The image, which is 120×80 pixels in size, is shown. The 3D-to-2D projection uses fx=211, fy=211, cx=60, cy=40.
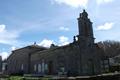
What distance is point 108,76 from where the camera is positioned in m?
12.7

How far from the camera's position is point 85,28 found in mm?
39031

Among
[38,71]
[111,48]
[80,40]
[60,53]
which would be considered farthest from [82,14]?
[111,48]

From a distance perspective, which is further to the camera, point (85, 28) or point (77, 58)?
point (85, 28)

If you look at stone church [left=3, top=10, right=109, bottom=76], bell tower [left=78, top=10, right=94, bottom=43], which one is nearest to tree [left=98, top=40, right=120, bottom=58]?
stone church [left=3, top=10, right=109, bottom=76]

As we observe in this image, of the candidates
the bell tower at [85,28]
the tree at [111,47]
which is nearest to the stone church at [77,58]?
the bell tower at [85,28]

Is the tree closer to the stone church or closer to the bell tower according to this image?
the stone church

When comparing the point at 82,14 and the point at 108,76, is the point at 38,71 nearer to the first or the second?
the point at 82,14

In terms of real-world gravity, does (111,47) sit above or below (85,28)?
below

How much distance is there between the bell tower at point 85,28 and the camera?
3831 centimetres

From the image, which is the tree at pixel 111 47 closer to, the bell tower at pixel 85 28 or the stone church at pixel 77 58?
the stone church at pixel 77 58

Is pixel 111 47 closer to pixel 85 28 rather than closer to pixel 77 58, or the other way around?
pixel 85 28

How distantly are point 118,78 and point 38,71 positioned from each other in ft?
108

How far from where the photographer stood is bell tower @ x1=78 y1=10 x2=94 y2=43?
38306 mm

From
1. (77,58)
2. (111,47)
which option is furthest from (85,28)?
(111,47)
